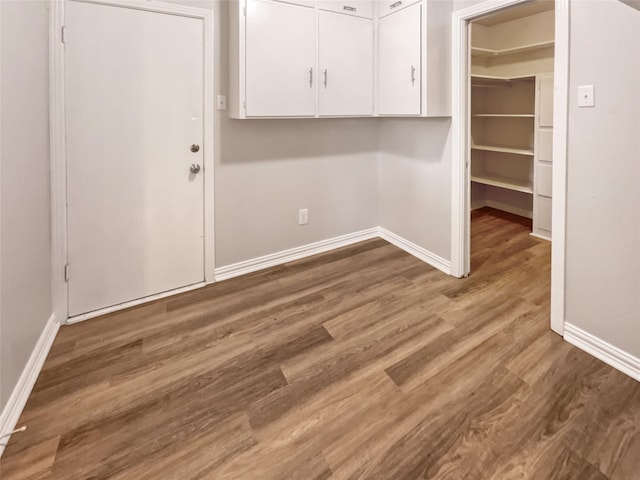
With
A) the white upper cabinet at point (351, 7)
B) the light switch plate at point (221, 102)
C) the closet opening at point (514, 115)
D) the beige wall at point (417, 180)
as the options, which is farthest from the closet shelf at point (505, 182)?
the light switch plate at point (221, 102)

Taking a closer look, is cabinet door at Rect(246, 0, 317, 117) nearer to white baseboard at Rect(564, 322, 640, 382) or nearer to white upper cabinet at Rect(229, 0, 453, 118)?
white upper cabinet at Rect(229, 0, 453, 118)

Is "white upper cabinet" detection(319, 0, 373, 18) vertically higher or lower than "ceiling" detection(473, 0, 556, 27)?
lower

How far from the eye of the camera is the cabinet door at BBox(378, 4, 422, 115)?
2.71 meters

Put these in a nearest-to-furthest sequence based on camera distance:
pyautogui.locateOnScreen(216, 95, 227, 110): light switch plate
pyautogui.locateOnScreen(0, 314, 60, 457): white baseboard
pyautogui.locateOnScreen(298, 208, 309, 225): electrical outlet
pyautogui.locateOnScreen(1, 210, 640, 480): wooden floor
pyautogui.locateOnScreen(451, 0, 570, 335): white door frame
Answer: pyautogui.locateOnScreen(1, 210, 640, 480): wooden floor
pyautogui.locateOnScreen(0, 314, 60, 457): white baseboard
pyautogui.locateOnScreen(451, 0, 570, 335): white door frame
pyautogui.locateOnScreen(216, 95, 227, 110): light switch plate
pyautogui.locateOnScreen(298, 208, 309, 225): electrical outlet

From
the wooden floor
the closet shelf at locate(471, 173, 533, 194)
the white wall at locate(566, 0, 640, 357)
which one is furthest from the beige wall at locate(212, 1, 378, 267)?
the white wall at locate(566, 0, 640, 357)

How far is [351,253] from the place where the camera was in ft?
11.4

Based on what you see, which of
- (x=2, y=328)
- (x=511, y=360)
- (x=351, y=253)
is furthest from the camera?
(x=351, y=253)

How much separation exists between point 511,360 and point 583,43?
1.62 m

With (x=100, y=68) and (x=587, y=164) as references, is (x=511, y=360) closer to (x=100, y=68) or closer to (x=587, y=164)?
(x=587, y=164)

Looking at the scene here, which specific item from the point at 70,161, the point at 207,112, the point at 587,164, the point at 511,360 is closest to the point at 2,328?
the point at 70,161

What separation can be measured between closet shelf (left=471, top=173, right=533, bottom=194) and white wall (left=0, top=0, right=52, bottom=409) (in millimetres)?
Answer: 4409

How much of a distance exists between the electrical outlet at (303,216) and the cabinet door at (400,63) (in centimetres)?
108

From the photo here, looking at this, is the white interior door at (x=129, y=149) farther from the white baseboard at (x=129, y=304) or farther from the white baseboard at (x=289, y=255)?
the white baseboard at (x=289, y=255)

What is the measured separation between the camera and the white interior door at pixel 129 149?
2.21 m
